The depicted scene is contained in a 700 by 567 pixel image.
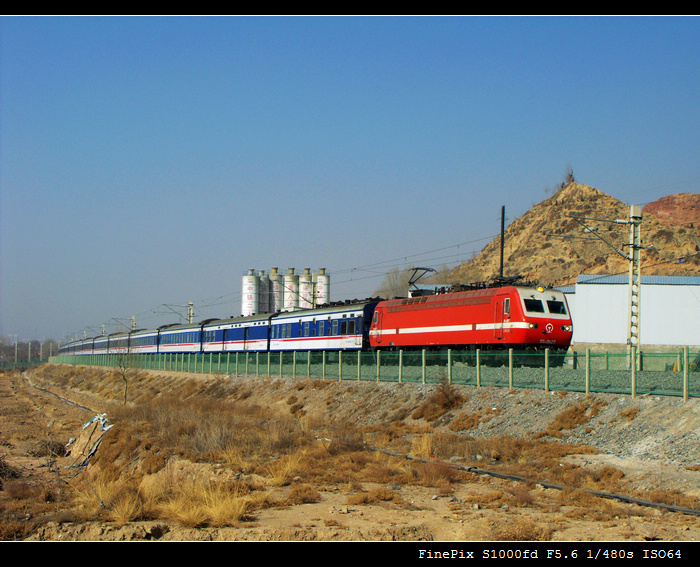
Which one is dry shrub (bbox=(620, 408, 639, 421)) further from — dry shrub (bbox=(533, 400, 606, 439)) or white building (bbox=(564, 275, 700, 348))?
white building (bbox=(564, 275, 700, 348))

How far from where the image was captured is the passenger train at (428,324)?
28891 millimetres

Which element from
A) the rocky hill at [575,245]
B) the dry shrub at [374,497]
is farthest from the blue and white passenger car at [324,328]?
the rocky hill at [575,245]

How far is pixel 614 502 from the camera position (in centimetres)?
1291

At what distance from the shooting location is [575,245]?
98500 millimetres

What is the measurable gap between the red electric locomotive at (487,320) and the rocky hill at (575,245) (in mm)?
52331

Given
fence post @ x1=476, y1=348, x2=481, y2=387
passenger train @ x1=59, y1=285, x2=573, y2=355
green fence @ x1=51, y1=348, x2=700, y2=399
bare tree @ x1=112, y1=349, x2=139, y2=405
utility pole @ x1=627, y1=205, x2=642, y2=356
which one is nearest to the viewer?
green fence @ x1=51, y1=348, x2=700, y2=399

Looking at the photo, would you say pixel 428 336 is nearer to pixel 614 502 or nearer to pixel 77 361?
pixel 614 502

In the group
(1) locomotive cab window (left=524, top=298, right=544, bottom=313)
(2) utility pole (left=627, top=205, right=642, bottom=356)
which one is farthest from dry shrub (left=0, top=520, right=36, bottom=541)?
(2) utility pole (left=627, top=205, right=642, bottom=356)

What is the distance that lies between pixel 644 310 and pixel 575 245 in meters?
47.9

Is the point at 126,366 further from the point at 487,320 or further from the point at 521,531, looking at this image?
the point at 521,531

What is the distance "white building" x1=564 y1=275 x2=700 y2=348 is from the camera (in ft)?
169

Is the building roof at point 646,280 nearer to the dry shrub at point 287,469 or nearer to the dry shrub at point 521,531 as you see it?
the dry shrub at point 287,469

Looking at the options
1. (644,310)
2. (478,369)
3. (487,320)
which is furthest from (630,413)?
(644,310)

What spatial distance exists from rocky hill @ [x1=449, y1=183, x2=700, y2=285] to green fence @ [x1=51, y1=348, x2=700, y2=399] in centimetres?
5123
